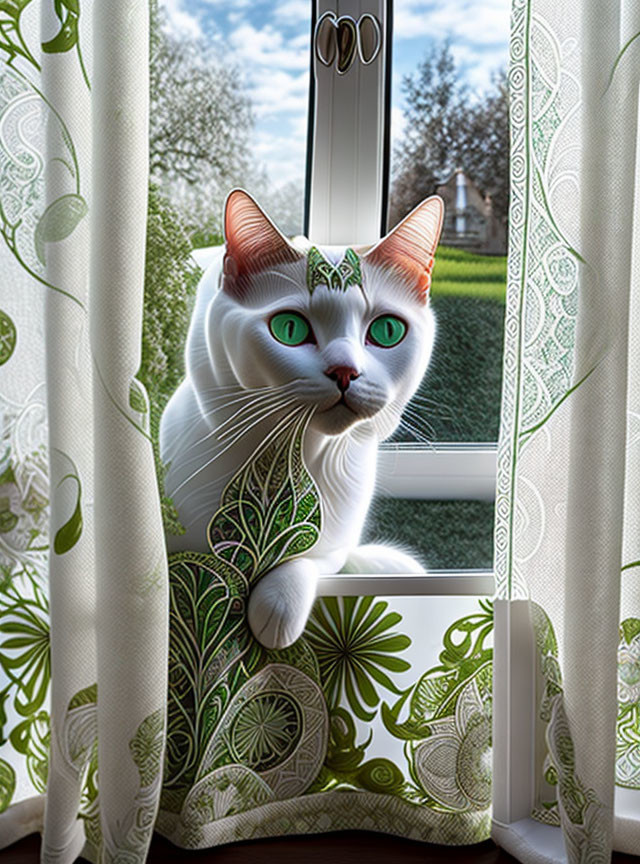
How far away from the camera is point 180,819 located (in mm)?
1191

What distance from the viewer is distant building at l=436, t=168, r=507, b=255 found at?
127 cm

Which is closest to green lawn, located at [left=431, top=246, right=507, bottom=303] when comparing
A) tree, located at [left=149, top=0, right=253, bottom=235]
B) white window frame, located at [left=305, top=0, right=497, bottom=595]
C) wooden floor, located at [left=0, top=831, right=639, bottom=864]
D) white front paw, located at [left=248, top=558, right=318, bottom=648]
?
white window frame, located at [left=305, top=0, right=497, bottom=595]

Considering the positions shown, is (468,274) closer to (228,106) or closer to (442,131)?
(442,131)

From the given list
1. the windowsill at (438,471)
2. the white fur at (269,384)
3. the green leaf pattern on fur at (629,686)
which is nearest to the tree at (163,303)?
the white fur at (269,384)

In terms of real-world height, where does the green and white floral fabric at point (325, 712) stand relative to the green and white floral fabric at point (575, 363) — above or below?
below

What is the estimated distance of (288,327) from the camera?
1155 mm

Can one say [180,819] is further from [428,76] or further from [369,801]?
[428,76]

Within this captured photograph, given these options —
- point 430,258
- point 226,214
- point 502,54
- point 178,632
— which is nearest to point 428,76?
point 502,54

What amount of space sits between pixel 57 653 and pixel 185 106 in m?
0.71

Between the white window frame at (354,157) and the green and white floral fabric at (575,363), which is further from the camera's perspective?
the white window frame at (354,157)

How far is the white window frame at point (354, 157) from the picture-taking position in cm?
121

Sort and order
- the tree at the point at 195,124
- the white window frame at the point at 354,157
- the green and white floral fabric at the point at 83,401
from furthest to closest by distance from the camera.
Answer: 1. the white window frame at the point at 354,157
2. the tree at the point at 195,124
3. the green and white floral fabric at the point at 83,401

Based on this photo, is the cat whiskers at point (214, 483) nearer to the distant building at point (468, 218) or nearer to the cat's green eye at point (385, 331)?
the cat's green eye at point (385, 331)

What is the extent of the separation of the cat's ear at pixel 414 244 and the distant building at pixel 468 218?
0.07 meters
